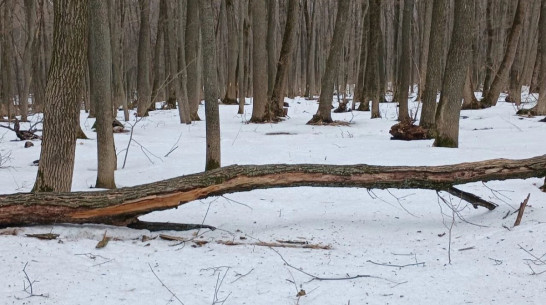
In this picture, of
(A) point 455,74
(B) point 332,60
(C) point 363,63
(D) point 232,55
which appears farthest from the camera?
(D) point 232,55

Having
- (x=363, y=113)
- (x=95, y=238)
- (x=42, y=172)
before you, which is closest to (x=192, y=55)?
(x=363, y=113)

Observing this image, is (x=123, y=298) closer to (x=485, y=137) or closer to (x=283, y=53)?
(x=485, y=137)

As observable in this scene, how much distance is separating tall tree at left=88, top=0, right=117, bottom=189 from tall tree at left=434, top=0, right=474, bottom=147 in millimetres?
5333

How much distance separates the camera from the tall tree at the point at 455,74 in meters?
7.59

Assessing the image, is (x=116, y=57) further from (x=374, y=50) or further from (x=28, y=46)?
(x=374, y=50)

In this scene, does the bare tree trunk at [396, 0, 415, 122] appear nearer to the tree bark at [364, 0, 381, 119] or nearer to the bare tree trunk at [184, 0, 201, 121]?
the tree bark at [364, 0, 381, 119]

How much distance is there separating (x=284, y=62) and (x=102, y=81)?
330 inches

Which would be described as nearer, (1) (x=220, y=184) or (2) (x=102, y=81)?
(1) (x=220, y=184)

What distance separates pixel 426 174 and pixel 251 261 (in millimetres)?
1797

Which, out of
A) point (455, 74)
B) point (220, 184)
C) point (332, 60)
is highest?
point (332, 60)

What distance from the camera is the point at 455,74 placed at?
25.6 ft

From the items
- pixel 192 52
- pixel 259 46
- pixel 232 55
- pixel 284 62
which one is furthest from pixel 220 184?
pixel 232 55

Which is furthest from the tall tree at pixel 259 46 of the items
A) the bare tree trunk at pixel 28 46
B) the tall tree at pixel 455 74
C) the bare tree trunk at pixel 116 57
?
the bare tree trunk at pixel 28 46

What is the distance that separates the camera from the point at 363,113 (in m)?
16.6
